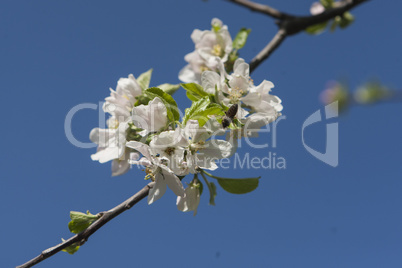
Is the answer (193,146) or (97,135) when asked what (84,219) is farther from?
(193,146)

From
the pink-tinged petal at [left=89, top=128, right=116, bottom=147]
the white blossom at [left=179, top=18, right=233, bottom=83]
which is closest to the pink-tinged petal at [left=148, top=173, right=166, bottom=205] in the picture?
the pink-tinged petal at [left=89, top=128, right=116, bottom=147]

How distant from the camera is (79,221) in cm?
176

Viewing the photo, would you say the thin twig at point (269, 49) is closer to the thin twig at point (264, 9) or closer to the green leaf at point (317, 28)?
the thin twig at point (264, 9)

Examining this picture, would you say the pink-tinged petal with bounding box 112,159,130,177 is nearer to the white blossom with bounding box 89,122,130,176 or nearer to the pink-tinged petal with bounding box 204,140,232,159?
the white blossom with bounding box 89,122,130,176

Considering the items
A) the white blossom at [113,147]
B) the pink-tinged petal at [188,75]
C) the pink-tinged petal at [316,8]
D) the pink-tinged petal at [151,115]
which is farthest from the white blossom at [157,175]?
the pink-tinged petal at [316,8]

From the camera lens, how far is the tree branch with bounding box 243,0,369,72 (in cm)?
229

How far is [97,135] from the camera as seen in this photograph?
2.11 m

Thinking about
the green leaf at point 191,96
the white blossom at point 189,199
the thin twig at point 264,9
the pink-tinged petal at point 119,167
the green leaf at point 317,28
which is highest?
the green leaf at point 317,28

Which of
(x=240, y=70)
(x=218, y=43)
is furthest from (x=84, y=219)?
(x=218, y=43)

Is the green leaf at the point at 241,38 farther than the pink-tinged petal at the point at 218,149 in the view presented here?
Yes

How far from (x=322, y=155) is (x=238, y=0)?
3.86 feet

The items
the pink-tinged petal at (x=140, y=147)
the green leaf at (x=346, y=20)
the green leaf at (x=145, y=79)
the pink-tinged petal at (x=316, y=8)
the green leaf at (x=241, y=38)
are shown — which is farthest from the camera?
the pink-tinged petal at (x=316, y=8)

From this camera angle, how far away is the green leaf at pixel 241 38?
2.43m

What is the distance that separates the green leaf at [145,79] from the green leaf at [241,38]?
2.00 ft
